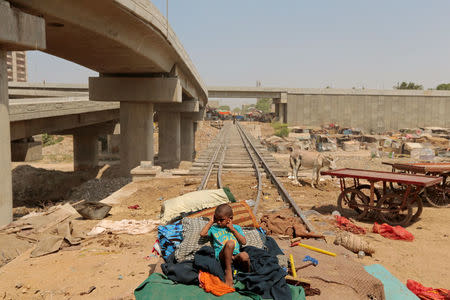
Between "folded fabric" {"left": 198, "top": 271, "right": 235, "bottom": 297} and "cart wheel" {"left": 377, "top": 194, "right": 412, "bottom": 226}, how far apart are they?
5.95 meters

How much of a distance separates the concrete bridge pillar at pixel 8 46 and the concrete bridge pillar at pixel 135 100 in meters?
9.34

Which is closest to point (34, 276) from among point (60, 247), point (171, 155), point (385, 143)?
point (60, 247)

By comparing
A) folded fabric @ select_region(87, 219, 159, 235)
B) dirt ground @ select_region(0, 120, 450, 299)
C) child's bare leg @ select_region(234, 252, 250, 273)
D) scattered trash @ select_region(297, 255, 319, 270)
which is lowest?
dirt ground @ select_region(0, 120, 450, 299)

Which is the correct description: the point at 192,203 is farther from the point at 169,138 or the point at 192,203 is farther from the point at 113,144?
the point at 113,144

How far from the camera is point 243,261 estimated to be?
4734 millimetres

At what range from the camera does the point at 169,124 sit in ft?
104

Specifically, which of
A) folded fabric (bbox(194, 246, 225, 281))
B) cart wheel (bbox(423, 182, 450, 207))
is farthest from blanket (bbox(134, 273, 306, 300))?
cart wheel (bbox(423, 182, 450, 207))

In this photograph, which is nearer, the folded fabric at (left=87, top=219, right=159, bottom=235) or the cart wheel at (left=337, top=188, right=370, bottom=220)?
the folded fabric at (left=87, top=219, right=159, bottom=235)

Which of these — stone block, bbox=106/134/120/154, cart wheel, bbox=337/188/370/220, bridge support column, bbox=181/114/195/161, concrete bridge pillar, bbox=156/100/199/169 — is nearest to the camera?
cart wheel, bbox=337/188/370/220

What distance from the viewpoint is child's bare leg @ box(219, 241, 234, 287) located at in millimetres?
4533

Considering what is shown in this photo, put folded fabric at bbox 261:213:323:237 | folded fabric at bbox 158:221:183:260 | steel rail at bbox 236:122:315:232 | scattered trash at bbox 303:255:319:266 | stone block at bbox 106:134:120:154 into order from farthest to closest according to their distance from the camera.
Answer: stone block at bbox 106:134:120:154, steel rail at bbox 236:122:315:232, folded fabric at bbox 261:213:323:237, folded fabric at bbox 158:221:183:260, scattered trash at bbox 303:255:319:266

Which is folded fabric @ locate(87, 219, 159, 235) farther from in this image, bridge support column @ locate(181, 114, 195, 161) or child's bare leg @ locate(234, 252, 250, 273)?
bridge support column @ locate(181, 114, 195, 161)

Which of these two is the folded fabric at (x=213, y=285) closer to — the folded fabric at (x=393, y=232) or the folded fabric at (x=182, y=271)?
the folded fabric at (x=182, y=271)

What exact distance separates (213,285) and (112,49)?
11447mm
